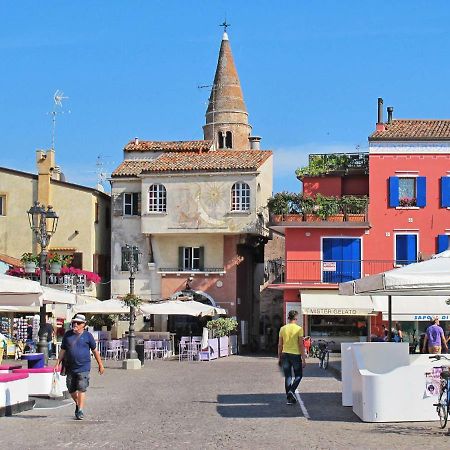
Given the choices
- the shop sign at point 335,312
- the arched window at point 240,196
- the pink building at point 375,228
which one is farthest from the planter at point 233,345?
the arched window at point 240,196

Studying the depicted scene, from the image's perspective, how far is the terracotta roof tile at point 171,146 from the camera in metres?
53.8

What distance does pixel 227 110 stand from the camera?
2660 inches

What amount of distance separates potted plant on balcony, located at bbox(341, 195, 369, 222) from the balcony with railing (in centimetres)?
187

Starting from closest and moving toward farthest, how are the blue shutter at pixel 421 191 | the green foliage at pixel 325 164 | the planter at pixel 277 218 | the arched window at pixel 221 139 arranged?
the planter at pixel 277 218 < the blue shutter at pixel 421 191 < the green foliage at pixel 325 164 < the arched window at pixel 221 139

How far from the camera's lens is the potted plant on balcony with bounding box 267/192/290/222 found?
1762 inches

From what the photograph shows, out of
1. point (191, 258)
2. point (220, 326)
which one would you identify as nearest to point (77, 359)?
point (220, 326)

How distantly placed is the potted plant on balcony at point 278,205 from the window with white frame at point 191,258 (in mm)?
5878

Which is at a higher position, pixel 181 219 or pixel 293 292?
pixel 181 219

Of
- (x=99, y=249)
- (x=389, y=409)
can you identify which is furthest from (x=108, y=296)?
(x=389, y=409)

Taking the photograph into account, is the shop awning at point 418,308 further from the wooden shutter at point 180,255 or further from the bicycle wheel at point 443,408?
the bicycle wheel at point 443,408

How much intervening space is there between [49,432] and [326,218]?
3190 centimetres

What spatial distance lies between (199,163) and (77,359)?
34.5 metres

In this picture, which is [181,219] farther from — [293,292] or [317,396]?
[317,396]

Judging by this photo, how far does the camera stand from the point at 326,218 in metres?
44.7
